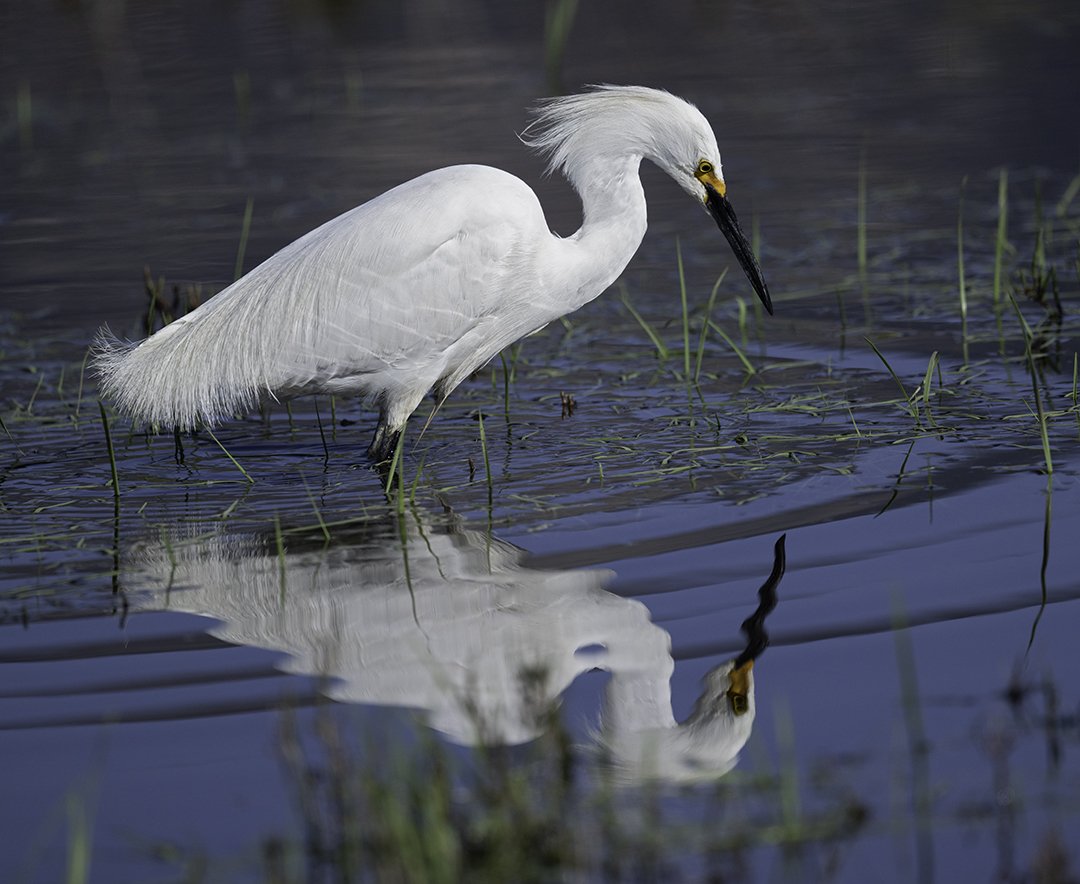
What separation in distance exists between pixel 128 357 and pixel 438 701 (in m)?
2.64

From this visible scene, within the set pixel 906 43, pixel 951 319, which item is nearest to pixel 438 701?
pixel 951 319

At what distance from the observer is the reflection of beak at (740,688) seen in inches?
146

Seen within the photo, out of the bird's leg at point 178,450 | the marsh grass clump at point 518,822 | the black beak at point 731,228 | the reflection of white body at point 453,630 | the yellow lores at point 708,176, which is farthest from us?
the bird's leg at point 178,450

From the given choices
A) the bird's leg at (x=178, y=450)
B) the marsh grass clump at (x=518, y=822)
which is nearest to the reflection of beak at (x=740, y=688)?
the marsh grass clump at (x=518, y=822)

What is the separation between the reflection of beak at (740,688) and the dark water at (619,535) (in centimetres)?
4

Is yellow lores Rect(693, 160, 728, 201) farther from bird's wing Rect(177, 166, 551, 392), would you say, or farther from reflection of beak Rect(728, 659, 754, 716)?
reflection of beak Rect(728, 659, 754, 716)

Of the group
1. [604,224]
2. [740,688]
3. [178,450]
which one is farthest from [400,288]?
[740,688]

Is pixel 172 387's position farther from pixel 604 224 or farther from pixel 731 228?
pixel 731 228

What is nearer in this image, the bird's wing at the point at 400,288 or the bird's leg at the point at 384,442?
the bird's wing at the point at 400,288

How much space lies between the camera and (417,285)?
5.69 meters

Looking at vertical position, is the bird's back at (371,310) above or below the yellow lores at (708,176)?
below

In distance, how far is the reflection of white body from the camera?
360 cm

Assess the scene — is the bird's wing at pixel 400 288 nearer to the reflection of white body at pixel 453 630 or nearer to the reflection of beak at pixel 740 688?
the reflection of white body at pixel 453 630

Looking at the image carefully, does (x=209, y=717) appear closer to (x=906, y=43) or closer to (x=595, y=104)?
(x=595, y=104)
